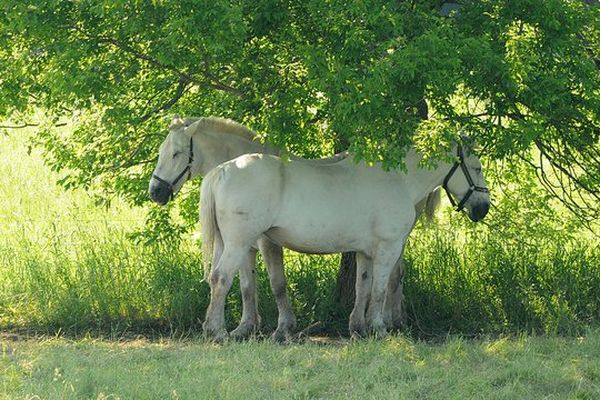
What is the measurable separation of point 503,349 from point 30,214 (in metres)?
8.13

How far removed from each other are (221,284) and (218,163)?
1.11m

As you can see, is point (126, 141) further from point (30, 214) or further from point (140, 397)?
point (30, 214)

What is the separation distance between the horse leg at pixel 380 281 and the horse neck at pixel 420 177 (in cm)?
50

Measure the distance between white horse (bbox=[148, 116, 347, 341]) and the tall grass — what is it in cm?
49

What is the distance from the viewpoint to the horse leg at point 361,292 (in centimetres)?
961

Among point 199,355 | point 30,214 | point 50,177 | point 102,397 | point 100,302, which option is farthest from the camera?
point 50,177

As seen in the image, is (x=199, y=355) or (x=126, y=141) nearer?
(x=199, y=355)

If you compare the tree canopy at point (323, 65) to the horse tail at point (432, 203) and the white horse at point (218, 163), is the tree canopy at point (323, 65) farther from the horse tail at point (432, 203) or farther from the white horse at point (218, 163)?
the horse tail at point (432, 203)

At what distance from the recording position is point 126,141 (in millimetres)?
9680

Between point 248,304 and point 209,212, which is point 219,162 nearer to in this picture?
point 209,212

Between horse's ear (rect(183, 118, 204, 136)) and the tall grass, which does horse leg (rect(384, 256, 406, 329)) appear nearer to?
the tall grass

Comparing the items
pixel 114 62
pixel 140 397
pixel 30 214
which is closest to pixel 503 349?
pixel 140 397

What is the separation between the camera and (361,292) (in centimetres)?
972

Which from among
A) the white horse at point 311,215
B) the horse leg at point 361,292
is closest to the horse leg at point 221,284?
the white horse at point 311,215
